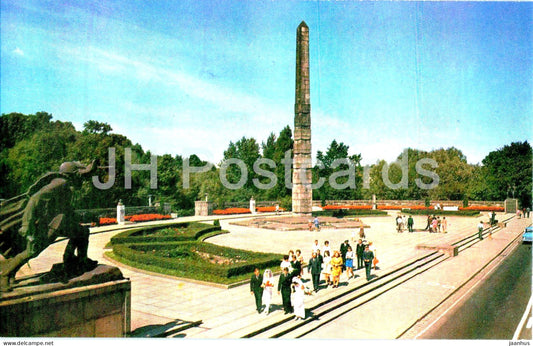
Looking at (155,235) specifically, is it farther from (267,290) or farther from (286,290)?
(286,290)

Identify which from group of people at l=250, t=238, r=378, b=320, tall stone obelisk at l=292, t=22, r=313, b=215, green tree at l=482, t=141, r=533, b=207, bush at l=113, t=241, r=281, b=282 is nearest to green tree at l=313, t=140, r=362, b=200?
green tree at l=482, t=141, r=533, b=207

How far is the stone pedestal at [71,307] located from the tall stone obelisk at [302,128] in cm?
2639

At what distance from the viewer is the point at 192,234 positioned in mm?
25031

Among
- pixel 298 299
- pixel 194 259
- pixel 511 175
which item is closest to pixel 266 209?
pixel 194 259

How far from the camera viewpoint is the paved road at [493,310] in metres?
10.5

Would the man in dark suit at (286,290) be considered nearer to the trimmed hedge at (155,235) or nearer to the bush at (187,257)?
the bush at (187,257)

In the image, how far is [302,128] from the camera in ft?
110

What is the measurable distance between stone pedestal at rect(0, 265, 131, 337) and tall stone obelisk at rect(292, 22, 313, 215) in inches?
1039

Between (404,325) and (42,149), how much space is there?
125ft

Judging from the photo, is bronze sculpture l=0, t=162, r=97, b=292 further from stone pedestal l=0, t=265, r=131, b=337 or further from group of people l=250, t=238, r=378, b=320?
group of people l=250, t=238, r=378, b=320

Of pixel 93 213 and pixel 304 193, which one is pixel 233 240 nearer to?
pixel 304 193

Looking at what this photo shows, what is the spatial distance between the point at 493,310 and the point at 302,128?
23.1m

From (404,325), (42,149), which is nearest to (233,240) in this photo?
(404,325)

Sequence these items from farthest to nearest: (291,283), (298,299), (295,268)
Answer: (295,268) → (291,283) → (298,299)
